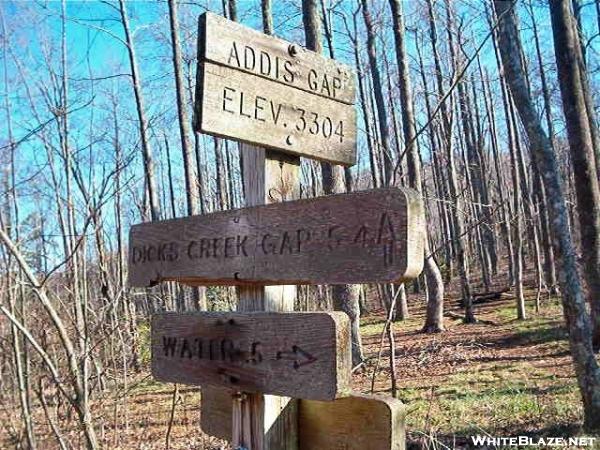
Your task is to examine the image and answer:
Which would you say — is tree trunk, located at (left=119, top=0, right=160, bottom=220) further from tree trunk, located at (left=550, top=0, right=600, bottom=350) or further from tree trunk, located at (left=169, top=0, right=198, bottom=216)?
tree trunk, located at (left=550, top=0, right=600, bottom=350)

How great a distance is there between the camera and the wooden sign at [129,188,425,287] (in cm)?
150

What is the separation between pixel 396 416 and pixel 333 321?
1.10 ft

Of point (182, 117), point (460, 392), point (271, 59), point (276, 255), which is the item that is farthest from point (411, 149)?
point (276, 255)

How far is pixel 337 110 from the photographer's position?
2.18 metres

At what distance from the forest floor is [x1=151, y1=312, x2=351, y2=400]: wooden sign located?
167 centimetres

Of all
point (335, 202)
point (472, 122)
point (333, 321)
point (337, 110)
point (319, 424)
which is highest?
point (472, 122)

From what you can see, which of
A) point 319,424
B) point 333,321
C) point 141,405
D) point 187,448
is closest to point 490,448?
point 187,448

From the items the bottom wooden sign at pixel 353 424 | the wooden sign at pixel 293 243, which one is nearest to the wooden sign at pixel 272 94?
the wooden sign at pixel 293 243

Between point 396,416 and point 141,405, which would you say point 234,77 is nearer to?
point 396,416

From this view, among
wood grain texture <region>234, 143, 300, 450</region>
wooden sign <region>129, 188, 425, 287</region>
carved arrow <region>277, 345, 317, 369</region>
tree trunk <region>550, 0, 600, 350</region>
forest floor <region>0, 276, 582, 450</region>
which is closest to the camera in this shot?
wooden sign <region>129, 188, 425, 287</region>

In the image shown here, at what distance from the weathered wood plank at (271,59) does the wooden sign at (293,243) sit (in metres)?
0.52

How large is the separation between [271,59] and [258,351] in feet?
3.37

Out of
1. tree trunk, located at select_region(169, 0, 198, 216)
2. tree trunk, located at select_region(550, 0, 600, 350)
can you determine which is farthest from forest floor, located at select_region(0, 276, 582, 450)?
tree trunk, located at select_region(169, 0, 198, 216)

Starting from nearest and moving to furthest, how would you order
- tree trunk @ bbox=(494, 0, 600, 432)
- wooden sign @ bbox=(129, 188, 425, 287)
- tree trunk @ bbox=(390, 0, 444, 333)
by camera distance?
wooden sign @ bbox=(129, 188, 425, 287), tree trunk @ bbox=(494, 0, 600, 432), tree trunk @ bbox=(390, 0, 444, 333)
